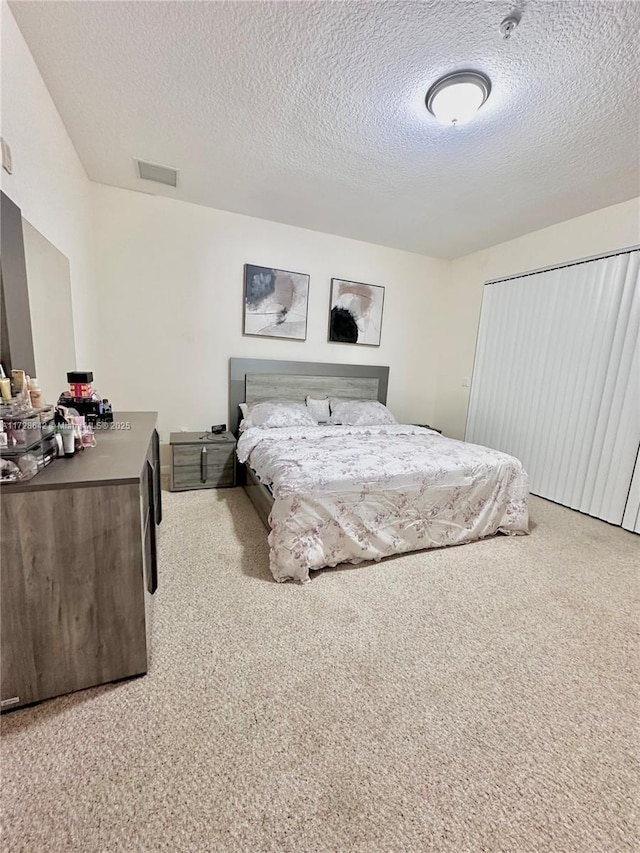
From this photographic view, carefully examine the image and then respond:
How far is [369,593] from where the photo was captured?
1909 mm

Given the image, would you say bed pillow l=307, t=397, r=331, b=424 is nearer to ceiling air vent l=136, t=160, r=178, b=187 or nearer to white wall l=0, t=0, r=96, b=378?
white wall l=0, t=0, r=96, b=378

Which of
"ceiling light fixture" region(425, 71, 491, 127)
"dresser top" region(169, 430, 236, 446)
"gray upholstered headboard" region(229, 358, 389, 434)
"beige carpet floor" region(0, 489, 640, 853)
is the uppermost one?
"ceiling light fixture" region(425, 71, 491, 127)

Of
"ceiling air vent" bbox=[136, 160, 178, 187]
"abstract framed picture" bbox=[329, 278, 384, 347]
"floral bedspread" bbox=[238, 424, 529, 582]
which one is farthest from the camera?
"abstract framed picture" bbox=[329, 278, 384, 347]

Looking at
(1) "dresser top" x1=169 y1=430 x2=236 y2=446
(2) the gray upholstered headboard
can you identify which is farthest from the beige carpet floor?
(2) the gray upholstered headboard

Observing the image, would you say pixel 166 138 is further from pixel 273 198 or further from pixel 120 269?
pixel 120 269

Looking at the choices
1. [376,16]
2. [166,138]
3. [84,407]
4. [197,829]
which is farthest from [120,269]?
[197,829]

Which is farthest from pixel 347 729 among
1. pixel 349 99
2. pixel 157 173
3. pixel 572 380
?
pixel 157 173

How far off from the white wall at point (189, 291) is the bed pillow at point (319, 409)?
53 cm

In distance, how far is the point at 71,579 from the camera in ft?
3.83

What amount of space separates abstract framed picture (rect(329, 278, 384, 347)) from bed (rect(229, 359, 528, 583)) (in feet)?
4.45

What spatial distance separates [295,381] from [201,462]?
1.30 m

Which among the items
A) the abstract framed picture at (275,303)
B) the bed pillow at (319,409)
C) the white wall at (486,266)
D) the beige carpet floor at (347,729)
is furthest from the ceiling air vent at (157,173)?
the white wall at (486,266)

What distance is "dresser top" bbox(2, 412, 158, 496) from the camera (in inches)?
43.0

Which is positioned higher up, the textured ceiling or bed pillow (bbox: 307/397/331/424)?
the textured ceiling
